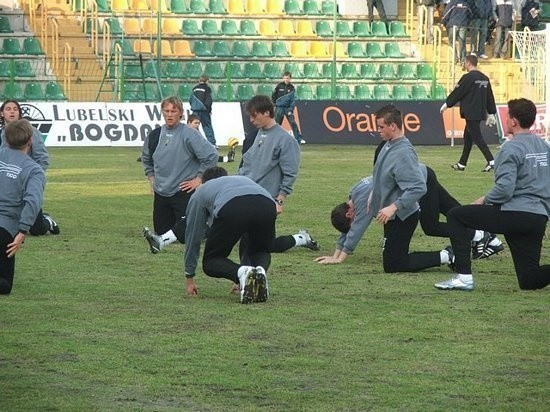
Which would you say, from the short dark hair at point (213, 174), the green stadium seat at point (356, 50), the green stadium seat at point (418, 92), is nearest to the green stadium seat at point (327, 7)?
the green stadium seat at point (356, 50)

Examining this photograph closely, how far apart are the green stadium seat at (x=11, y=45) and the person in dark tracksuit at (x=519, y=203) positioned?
28048mm

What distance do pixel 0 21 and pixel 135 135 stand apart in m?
6.10

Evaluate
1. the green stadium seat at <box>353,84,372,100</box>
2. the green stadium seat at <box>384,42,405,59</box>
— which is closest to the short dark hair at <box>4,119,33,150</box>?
the green stadium seat at <box>353,84,372,100</box>

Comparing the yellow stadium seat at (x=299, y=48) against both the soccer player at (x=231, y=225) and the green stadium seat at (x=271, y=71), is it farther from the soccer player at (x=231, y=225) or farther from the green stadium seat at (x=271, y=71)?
the soccer player at (x=231, y=225)

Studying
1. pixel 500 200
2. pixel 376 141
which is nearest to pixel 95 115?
pixel 376 141

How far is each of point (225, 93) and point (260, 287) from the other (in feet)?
91.8

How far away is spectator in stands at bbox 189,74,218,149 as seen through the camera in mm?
33406

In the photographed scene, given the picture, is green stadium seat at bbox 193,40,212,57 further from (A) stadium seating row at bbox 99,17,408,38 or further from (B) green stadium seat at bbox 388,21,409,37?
(B) green stadium seat at bbox 388,21,409,37

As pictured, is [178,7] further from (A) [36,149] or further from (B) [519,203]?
(B) [519,203]

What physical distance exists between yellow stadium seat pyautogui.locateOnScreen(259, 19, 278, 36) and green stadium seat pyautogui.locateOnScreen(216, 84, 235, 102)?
149 inches

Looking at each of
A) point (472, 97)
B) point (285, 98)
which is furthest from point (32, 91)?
point (472, 97)

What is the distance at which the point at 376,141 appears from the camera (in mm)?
36688

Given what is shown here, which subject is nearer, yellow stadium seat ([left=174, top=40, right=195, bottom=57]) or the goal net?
the goal net

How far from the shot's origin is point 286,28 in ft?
139
